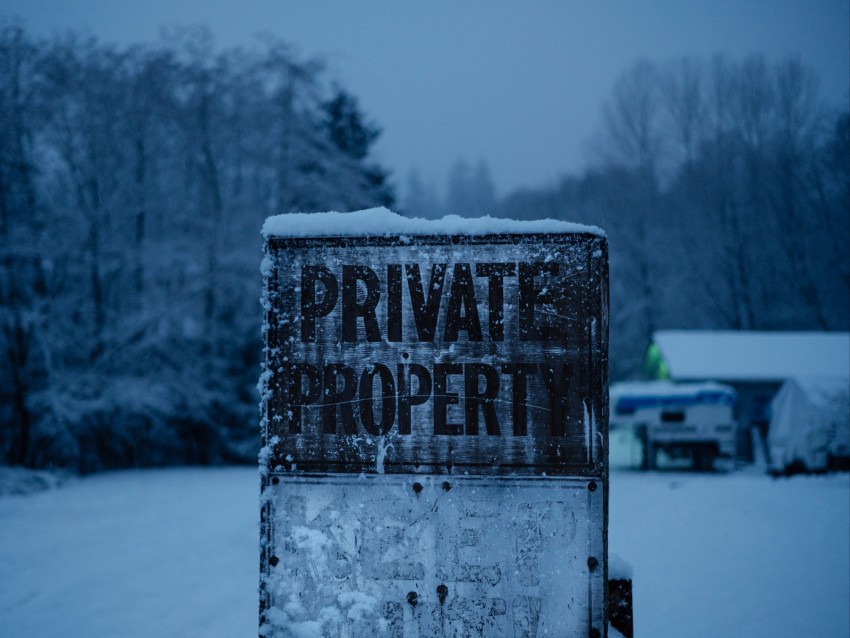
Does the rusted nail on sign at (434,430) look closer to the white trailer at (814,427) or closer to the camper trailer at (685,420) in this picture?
the white trailer at (814,427)

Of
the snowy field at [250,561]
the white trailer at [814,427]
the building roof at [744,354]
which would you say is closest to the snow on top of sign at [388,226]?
the snowy field at [250,561]

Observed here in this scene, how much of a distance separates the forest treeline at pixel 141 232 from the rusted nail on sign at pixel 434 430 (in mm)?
14306

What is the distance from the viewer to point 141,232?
1728cm

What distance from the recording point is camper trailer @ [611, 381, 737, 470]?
15555mm

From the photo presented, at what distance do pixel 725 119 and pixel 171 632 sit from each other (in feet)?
119

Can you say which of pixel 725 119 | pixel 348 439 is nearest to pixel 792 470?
pixel 348 439

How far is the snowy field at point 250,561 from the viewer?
5.09m

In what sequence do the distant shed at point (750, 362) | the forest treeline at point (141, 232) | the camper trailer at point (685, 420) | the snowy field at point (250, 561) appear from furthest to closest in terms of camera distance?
1. the distant shed at point (750, 362)
2. the camper trailer at point (685, 420)
3. the forest treeline at point (141, 232)
4. the snowy field at point (250, 561)

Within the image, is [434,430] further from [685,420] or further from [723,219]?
[723,219]

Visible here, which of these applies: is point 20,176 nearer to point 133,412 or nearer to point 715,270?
point 133,412

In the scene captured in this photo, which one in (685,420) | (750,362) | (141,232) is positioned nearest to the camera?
(685,420)

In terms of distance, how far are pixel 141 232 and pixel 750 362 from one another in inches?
819

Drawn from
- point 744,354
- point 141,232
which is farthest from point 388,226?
point 744,354

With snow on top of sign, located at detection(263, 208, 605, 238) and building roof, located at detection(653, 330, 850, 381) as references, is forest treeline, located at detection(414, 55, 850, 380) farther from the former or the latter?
snow on top of sign, located at detection(263, 208, 605, 238)
